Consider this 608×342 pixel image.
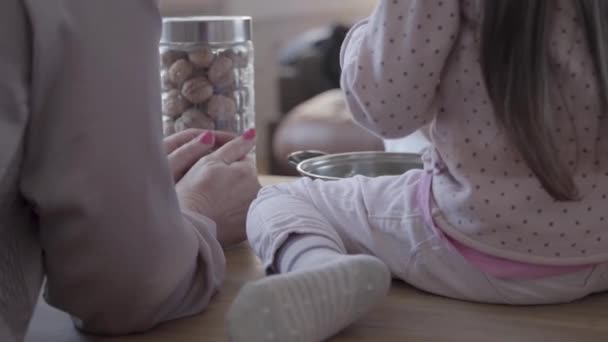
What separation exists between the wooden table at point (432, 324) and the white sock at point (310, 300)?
0.17 ft

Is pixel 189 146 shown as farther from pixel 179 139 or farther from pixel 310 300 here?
pixel 310 300

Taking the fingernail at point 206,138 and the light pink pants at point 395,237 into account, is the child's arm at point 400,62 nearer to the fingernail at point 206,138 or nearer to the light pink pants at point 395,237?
the light pink pants at point 395,237

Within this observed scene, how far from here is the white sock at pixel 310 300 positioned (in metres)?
0.63

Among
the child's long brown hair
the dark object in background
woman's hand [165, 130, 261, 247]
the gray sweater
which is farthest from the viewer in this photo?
the dark object in background

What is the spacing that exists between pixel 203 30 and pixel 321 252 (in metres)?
0.41

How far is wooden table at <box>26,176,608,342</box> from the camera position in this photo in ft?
2.38

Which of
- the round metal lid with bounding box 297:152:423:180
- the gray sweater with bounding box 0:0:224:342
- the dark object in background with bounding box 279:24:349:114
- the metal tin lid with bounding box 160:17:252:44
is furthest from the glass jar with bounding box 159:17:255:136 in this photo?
the dark object in background with bounding box 279:24:349:114

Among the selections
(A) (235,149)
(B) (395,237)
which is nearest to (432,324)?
(B) (395,237)

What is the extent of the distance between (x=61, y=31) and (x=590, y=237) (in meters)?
0.45

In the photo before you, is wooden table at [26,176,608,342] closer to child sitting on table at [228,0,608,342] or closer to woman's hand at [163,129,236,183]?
child sitting on table at [228,0,608,342]

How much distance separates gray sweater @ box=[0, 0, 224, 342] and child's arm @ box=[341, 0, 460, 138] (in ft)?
0.62

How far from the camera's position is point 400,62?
73 cm

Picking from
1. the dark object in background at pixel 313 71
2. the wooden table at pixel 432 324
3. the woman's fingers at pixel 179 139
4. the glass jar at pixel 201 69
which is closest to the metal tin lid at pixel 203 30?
the glass jar at pixel 201 69

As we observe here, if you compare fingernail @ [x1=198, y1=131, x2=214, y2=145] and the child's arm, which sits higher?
the child's arm
